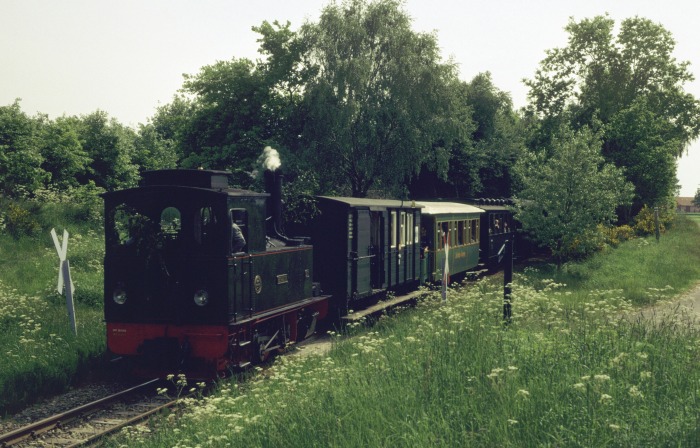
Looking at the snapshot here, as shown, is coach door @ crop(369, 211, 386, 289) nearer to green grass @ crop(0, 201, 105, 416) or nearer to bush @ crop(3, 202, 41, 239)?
green grass @ crop(0, 201, 105, 416)

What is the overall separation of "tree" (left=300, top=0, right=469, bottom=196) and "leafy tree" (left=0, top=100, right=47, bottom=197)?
51.1ft

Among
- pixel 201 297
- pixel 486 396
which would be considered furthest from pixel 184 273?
pixel 486 396

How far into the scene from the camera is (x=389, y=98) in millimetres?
37281

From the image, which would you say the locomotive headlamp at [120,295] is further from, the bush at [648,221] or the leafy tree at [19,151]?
the bush at [648,221]

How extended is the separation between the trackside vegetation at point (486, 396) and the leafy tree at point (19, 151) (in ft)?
102

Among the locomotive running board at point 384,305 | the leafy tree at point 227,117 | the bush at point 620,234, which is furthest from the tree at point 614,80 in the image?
the locomotive running board at point 384,305

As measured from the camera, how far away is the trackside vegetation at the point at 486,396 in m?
5.84

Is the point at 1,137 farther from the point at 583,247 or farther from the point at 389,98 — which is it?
the point at 583,247

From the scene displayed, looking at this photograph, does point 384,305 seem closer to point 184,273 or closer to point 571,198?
point 184,273

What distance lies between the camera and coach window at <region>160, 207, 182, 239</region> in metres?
10.5

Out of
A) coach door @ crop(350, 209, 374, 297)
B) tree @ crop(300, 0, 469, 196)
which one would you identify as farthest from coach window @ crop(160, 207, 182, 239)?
tree @ crop(300, 0, 469, 196)

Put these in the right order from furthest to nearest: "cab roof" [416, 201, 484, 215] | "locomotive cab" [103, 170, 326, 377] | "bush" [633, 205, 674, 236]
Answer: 1. "bush" [633, 205, 674, 236]
2. "cab roof" [416, 201, 484, 215]
3. "locomotive cab" [103, 170, 326, 377]

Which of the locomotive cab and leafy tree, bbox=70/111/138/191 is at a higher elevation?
leafy tree, bbox=70/111/138/191

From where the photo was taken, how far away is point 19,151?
41.4 metres
